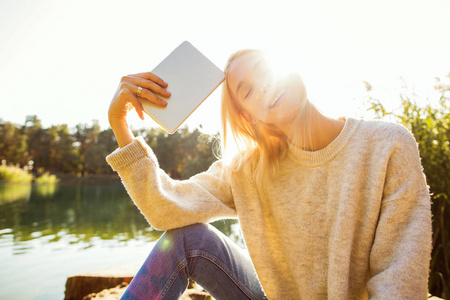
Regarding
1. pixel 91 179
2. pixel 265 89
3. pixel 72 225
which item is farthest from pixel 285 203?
pixel 91 179

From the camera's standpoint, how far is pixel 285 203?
128cm

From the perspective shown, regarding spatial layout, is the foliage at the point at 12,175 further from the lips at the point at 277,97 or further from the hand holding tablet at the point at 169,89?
the lips at the point at 277,97

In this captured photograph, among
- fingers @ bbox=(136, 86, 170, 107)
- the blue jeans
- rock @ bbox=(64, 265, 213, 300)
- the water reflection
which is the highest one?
fingers @ bbox=(136, 86, 170, 107)

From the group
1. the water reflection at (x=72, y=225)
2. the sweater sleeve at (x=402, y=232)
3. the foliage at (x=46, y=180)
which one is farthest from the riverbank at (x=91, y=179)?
the sweater sleeve at (x=402, y=232)

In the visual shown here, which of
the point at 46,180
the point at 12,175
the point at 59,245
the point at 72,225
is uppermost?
the point at 59,245

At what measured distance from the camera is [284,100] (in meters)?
1.27

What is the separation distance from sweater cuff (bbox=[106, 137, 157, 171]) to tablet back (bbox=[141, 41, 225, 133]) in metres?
0.14

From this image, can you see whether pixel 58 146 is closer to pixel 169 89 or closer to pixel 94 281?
pixel 94 281

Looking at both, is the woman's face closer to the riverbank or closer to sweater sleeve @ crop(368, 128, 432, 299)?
sweater sleeve @ crop(368, 128, 432, 299)

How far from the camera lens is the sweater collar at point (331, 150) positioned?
116cm

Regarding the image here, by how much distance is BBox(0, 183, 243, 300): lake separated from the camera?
3184 mm

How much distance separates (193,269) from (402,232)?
0.75 m

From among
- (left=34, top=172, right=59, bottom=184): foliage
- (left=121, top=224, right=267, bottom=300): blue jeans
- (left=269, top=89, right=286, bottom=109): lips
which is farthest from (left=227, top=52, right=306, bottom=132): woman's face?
(left=34, top=172, right=59, bottom=184): foliage

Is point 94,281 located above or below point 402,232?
below
